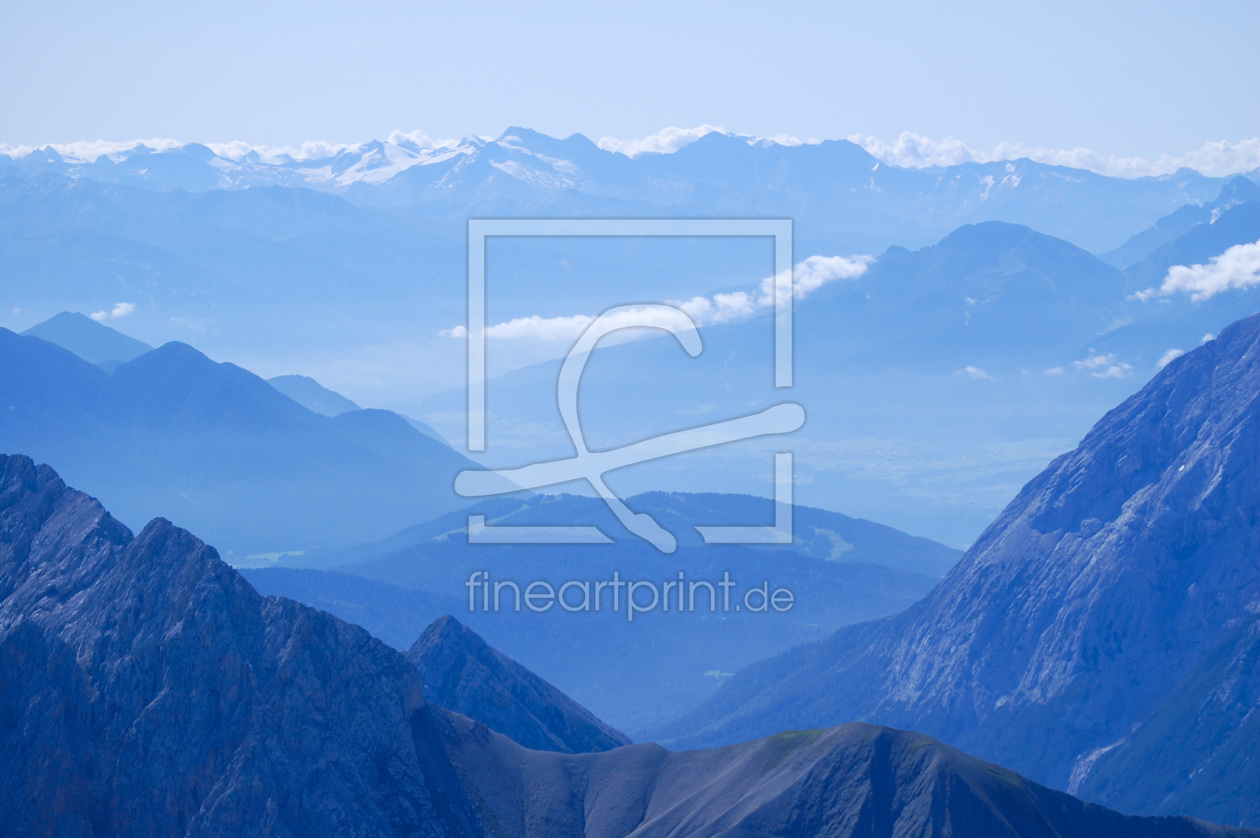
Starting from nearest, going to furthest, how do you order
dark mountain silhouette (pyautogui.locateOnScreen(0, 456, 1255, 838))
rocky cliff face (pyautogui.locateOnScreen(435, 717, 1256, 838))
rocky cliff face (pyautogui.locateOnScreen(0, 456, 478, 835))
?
rocky cliff face (pyautogui.locateOnScreen(0, 456, 478, 835))
dark mountain silhouette (pyautogui.locateOnScreen(0, 456, 1255, 838))
rocky cliff face (pyautogui.locateOnScreen(435, 717, 1256, 838))

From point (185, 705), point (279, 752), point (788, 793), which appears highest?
point (185, 705)

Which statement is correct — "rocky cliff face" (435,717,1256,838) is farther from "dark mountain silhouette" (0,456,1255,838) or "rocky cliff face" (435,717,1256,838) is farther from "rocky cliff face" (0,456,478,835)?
"rocky cliff face" (0,456,478,835)

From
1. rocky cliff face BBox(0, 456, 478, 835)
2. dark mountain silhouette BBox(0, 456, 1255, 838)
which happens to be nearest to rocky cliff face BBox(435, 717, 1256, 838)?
dark mountain silhouette BBox(0, 456, 1255, 838)

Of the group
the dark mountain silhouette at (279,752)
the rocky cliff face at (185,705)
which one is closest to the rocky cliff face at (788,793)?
the dark mountain silhouette at (279,752)

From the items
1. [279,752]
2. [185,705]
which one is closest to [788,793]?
[279,752]

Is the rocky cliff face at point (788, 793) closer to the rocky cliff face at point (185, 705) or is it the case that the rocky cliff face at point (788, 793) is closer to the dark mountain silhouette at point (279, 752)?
the dark mountain silhouette at point (279, 752)

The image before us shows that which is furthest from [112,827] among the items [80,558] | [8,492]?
[8,492]

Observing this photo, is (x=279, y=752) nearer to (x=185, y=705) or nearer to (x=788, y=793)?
(x=185, y=705)

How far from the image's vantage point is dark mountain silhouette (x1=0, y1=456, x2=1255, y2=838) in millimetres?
152250

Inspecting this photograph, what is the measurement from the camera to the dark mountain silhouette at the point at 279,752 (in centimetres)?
15225

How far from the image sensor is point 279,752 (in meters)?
156

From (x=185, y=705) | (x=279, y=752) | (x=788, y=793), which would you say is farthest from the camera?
(x=788, y=793)

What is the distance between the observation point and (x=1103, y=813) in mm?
160875

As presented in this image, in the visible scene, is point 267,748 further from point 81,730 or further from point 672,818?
point 672,818
